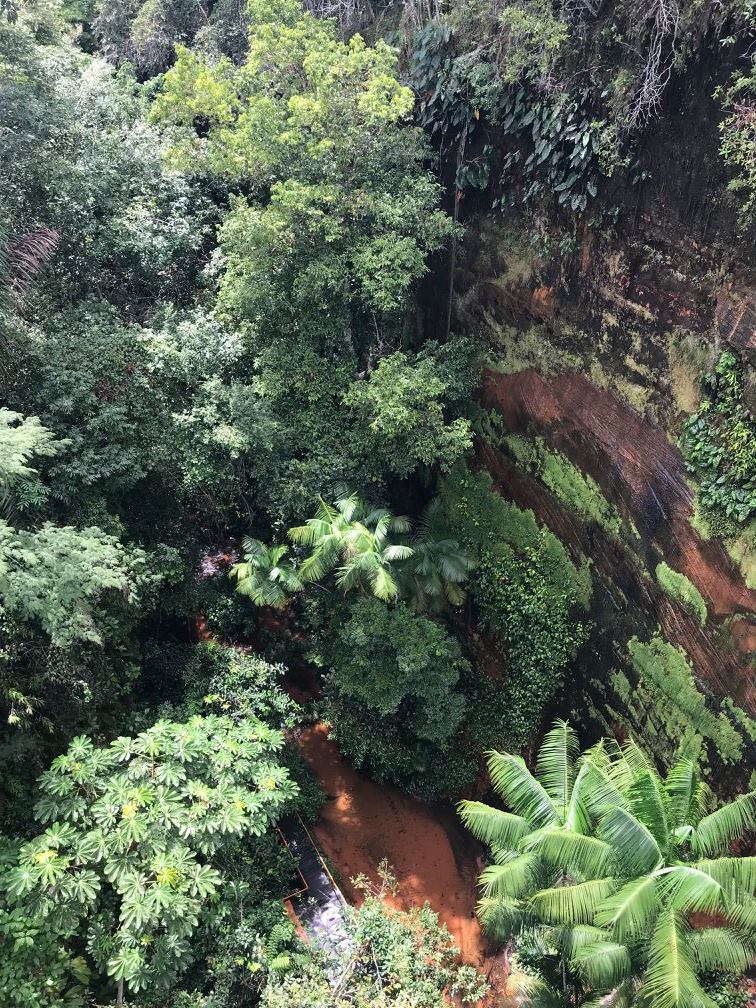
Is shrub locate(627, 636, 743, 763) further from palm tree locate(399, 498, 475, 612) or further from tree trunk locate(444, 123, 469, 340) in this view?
tree trunk locate(444, 123, 469, 340)

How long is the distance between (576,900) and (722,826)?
180 cm

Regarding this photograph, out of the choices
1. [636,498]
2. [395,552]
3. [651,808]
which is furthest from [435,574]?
[651,808]

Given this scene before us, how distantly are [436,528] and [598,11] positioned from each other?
9075 millimetres

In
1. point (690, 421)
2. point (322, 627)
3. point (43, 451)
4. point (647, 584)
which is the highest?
point (690, 421)

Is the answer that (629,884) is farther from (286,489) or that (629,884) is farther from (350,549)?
(286,489)

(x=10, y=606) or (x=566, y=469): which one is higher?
(x=566, y=469)

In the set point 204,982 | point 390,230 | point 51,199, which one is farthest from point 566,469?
point 51,199

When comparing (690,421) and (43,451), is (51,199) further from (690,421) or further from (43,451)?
(690,421)

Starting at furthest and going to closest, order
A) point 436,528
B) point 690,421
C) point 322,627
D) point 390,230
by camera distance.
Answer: point 436,528 < point 322,627 < point 390,230 < point 690,421

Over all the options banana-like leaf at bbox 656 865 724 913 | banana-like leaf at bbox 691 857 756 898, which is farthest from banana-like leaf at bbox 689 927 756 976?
banana-like leaf at bbox 691 857 756 898

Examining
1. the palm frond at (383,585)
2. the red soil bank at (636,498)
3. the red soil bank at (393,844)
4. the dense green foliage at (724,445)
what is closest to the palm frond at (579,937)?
the red soil bank at (636,498)

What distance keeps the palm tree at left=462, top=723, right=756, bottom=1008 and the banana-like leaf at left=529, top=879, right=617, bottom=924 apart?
1 centimetres

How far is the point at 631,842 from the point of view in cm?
743

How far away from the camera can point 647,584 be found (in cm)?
1123
